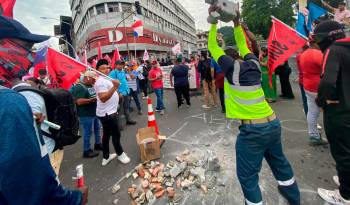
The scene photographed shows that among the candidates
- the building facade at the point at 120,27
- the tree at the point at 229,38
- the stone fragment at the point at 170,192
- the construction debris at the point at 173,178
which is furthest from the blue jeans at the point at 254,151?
the building facade at the point at 120,27

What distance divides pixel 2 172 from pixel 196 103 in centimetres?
836

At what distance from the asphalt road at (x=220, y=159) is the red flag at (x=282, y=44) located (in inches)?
70.1

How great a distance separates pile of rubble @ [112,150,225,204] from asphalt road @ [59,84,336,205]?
0.36ft

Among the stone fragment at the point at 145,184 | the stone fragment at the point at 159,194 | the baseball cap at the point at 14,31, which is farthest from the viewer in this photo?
the stone fragment at the point at 145,184

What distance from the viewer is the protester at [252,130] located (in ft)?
7.15

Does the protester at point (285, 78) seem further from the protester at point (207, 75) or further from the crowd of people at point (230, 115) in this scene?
the crowd of people at point (230, 115)

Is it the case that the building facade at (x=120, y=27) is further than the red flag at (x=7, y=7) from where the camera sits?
Yes

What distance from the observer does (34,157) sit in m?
0.91

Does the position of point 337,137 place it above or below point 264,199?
above

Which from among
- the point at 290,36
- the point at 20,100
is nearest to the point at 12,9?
the point at 20,100

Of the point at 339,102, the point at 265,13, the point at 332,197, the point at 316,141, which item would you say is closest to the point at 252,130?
the point at 339,102

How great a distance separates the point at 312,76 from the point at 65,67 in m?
4.69

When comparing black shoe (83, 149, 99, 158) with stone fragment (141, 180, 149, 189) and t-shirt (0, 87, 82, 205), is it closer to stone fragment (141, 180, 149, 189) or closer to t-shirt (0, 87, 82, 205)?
stone fragment (141, 180, 149, 189)

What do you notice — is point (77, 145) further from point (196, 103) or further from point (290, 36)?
point (290, 36)
